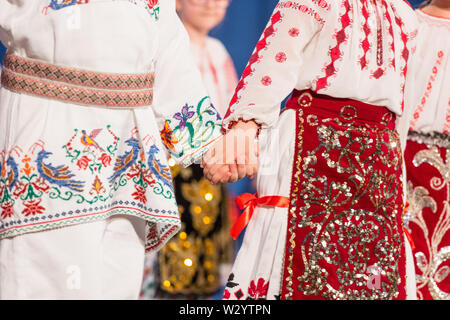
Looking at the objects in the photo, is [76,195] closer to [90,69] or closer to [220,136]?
[90,69]

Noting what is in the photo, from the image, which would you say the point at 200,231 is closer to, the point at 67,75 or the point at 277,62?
the point at 277,62

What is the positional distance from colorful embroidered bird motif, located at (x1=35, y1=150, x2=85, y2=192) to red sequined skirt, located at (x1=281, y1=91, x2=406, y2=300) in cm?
63

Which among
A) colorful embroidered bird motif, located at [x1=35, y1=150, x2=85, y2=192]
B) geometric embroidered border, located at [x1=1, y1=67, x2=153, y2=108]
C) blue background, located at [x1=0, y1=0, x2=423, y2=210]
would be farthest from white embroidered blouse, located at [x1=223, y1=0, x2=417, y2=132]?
blue background, located at [x1=0, y1=0, x2=423, y2=210]

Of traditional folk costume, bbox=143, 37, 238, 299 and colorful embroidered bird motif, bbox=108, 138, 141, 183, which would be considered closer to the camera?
colorful embroidered bird motif, bbox=108, 138, 141, 183

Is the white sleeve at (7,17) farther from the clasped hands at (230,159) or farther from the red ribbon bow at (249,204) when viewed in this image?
the red ribbon bow at (249,204)

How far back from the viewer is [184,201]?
2.93 metres

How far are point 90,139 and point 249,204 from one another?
0.60m

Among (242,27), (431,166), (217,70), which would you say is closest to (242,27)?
(242,27)

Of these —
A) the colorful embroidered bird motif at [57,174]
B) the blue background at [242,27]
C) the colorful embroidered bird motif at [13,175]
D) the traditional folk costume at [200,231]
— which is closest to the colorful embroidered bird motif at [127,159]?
the colorful embroidered bird motif at [57,174]

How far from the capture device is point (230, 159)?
1.96m

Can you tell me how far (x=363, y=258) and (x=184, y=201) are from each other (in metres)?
0.95

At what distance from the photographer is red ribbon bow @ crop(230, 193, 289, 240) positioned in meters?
2.13

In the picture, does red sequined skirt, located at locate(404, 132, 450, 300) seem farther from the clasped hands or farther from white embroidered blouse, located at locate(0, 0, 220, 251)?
white embroidered blouse, located at locate(0, 0, 220, 251)

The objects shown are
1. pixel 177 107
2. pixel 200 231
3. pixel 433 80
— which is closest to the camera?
pixel 177 107
